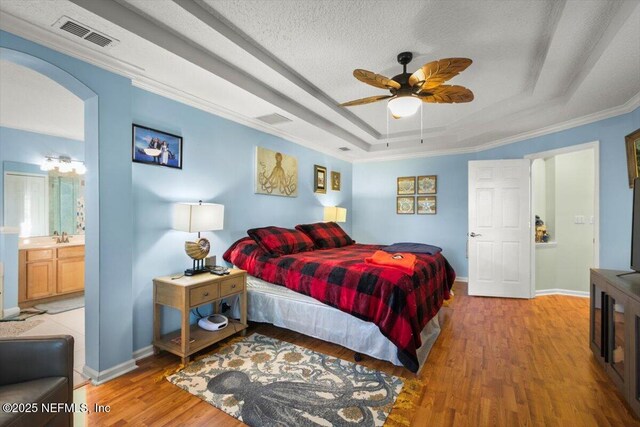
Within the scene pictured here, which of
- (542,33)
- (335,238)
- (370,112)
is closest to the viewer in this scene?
(542,33)

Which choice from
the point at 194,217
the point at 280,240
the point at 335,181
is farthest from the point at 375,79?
the point at 335,181

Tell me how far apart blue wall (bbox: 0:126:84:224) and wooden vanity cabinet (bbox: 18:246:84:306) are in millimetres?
606

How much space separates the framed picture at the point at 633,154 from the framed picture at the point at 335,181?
3767mm

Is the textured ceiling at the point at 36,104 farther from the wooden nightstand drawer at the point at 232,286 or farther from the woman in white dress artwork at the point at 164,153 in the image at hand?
the wooden nightstand drawer at the point at 232,286

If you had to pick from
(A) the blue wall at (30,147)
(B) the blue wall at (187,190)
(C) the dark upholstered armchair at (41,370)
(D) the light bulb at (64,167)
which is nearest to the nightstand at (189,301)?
(B) the blue wall at (187,190)

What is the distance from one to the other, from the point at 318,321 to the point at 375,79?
209 cm

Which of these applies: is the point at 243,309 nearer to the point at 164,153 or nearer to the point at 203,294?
the point at 203,294

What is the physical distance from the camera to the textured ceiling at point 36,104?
102 inches

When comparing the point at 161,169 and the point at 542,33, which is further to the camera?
the point at 161,169

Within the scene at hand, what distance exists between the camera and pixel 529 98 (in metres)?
3.19

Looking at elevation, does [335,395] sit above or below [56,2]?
below

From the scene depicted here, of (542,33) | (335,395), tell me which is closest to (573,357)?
(335,395)

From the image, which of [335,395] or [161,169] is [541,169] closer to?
[335,395]

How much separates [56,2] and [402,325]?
2877 mm
